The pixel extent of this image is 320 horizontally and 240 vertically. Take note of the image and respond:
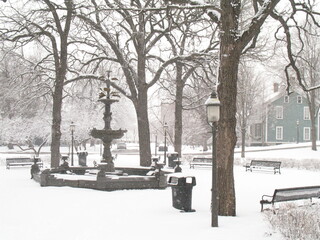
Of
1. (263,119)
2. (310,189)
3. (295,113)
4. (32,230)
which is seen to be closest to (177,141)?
(310,189)

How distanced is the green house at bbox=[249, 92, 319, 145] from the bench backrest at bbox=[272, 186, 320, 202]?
157ft

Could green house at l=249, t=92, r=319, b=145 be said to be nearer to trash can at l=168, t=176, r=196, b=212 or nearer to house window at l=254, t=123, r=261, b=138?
house window at l=254, t=123, r=261, b=138

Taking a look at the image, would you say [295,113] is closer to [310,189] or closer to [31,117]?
[31,117]

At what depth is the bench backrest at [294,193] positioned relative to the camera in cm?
1108

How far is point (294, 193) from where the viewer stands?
1156cm

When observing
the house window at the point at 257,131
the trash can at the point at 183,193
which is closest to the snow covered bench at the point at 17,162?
the trash can at the point at 183,193

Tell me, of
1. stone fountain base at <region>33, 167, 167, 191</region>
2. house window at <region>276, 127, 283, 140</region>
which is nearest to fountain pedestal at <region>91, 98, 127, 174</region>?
stone fountain base at <region>33, 167, 167, 191</region>

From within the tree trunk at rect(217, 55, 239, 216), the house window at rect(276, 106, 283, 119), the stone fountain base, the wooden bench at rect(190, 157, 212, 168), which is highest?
the house window at rect(276, 106, 283, 119)

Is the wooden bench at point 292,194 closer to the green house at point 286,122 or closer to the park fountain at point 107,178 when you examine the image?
the park fountain at point 107,178

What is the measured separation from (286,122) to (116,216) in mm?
52700

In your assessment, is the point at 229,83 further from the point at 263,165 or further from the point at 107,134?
the point at 263,165

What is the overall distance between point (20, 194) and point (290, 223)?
10.3m

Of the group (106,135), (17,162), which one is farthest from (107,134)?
(17,162)

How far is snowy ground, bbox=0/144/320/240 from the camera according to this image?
877 cm
